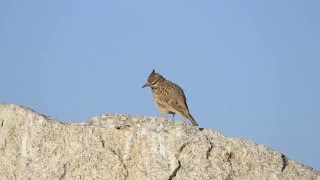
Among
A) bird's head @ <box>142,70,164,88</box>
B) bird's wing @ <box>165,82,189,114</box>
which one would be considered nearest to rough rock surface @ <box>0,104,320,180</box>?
bird's wing @ <box>165,82,189,114</box>

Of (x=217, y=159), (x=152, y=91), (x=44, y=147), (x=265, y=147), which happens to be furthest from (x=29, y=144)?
(x=152, y=91)

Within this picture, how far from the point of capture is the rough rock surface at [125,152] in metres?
11.5

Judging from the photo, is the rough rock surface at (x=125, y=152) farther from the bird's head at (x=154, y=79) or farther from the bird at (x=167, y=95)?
the bird's head at (x=154, y=79)

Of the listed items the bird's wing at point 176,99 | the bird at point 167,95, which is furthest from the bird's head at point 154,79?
the bird's wing at point 176,99

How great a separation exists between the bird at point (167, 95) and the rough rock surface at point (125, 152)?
15.7ft

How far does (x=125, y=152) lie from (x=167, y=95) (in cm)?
567

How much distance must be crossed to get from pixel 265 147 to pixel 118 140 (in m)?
2.74

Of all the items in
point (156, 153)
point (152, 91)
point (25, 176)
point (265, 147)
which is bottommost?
point (25, 176)

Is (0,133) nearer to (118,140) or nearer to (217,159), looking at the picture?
(118,140)

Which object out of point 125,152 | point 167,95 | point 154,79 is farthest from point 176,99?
point 125,152

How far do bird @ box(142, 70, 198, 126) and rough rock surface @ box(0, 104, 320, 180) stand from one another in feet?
15.7

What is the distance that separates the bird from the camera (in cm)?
1703

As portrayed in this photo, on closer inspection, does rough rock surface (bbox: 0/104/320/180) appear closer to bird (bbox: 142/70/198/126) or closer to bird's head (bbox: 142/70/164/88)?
bird (bbox: 142/70/198/126)

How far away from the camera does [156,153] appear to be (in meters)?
11.5
